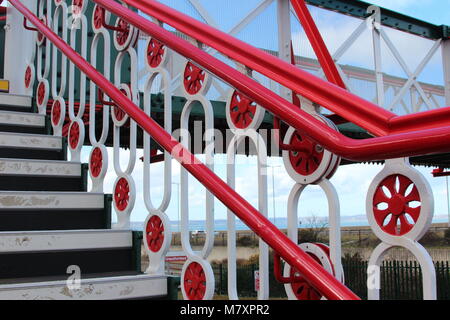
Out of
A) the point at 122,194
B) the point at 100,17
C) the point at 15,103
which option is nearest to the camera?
the point at 122,194

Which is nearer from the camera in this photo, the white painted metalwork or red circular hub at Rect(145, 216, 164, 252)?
the white painted metalwork

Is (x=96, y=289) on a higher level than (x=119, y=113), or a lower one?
lower

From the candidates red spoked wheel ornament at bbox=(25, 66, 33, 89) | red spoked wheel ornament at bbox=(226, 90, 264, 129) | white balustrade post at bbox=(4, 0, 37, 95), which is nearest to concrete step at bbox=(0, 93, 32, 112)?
red spoked wheel ornament at bbox=(25, 66, 33, 89)

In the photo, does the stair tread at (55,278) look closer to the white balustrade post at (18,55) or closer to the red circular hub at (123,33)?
the red circular hub at (123,33)

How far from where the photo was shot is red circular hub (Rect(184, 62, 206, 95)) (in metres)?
1.25

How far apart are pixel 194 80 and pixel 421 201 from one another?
74 centimetres

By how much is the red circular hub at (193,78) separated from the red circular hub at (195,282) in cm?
46

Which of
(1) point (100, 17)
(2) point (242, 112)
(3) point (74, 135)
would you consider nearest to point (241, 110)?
(2) point (242, 112)

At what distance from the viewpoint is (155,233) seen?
1484 mm

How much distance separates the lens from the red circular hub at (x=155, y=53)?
150 centimetres

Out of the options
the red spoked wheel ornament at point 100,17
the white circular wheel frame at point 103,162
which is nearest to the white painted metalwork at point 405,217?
the white circular wheel frame at point 103,162

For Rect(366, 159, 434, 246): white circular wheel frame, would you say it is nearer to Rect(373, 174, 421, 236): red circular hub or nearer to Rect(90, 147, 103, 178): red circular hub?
Rect(373, 174, 421, 236): red circular hub

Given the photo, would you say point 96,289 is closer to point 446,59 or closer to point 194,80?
point 194,80

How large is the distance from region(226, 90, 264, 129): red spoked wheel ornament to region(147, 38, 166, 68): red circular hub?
477mm
